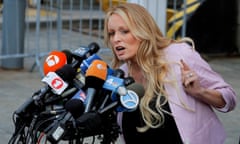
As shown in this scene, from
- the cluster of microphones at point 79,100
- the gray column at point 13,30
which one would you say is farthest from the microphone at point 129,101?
the gray column at point 13,30

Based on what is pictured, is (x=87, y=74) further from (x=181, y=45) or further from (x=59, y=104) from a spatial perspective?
(x=181, y=45)

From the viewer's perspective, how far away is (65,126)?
2.46 meters

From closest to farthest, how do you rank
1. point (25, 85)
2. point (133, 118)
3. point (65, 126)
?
1. point (65, 126)
2. point (133, 118)
3. point (25, 85)

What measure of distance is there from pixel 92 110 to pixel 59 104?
229 millimetres

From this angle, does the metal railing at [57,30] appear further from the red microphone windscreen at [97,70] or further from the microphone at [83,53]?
the red microphone windscreen at [97,70]

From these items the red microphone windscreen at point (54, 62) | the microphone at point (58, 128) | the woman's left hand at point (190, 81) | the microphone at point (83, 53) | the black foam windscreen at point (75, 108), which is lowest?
the microphone at point (58, 128)

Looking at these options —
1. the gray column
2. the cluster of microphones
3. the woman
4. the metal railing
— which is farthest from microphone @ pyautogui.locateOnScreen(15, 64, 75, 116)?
the gray column

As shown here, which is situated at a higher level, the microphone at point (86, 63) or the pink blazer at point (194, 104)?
the microphone at point (86, 63)

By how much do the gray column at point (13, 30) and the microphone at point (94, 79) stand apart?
17.8 ft

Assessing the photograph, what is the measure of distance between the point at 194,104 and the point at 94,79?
1.89 ft

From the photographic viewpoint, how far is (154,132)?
9.80ft

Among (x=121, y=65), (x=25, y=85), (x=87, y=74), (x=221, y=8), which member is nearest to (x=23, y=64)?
(x=25, y=85)

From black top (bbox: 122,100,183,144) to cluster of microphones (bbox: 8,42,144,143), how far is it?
0.93ft

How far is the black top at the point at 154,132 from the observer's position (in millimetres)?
2965
